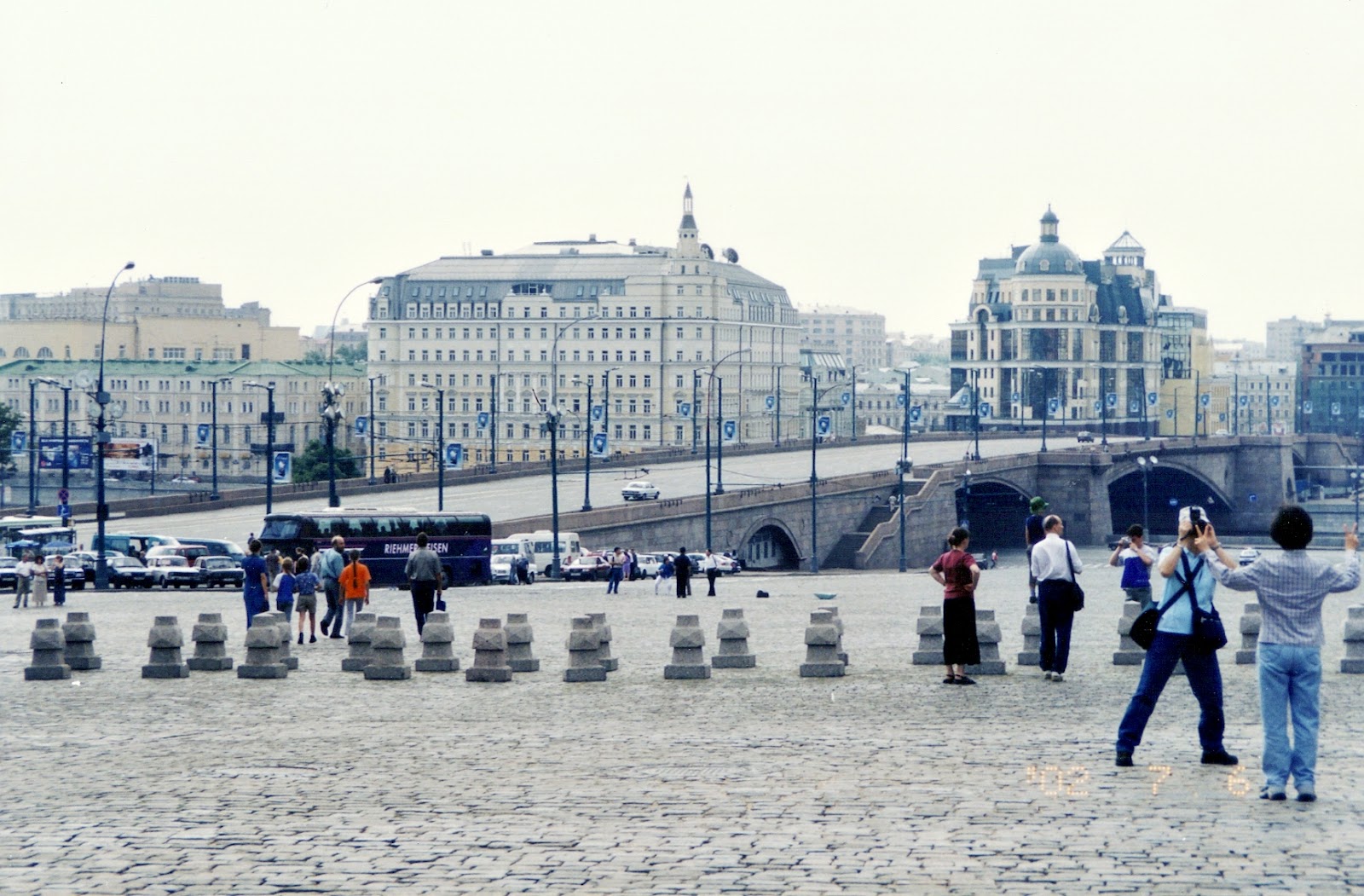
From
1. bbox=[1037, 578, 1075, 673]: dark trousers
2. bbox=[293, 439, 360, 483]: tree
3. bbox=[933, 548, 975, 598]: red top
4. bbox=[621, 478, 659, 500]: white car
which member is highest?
bbox=[293, 439, 360, 483]: tree

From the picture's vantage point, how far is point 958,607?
21.5 m

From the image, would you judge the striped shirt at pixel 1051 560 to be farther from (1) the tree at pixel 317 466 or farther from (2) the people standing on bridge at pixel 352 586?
(1) the tree at pixel 317 466

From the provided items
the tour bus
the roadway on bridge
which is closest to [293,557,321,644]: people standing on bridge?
the tour bus

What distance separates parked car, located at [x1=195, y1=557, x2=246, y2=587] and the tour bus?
1091 mm

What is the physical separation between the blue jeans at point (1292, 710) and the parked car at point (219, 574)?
1729 inches

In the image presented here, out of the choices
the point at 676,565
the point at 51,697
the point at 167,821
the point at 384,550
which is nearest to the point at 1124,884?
the point at 167,821

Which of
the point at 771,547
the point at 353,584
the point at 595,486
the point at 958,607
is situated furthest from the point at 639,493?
the point at 958,607

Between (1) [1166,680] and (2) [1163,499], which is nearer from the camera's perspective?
(1) [1166,680]

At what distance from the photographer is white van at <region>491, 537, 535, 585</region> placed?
62.2 m

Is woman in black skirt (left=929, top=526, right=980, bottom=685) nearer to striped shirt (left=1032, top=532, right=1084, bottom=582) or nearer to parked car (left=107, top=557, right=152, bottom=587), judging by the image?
striped shirt (left=1032, top=532, right=1084, bottom=582)

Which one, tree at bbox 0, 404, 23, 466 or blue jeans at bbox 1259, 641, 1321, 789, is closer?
blue jeans at bbox 1259, 641, 1321, 789

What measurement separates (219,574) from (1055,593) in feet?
124

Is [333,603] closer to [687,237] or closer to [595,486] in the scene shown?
[595,486]
